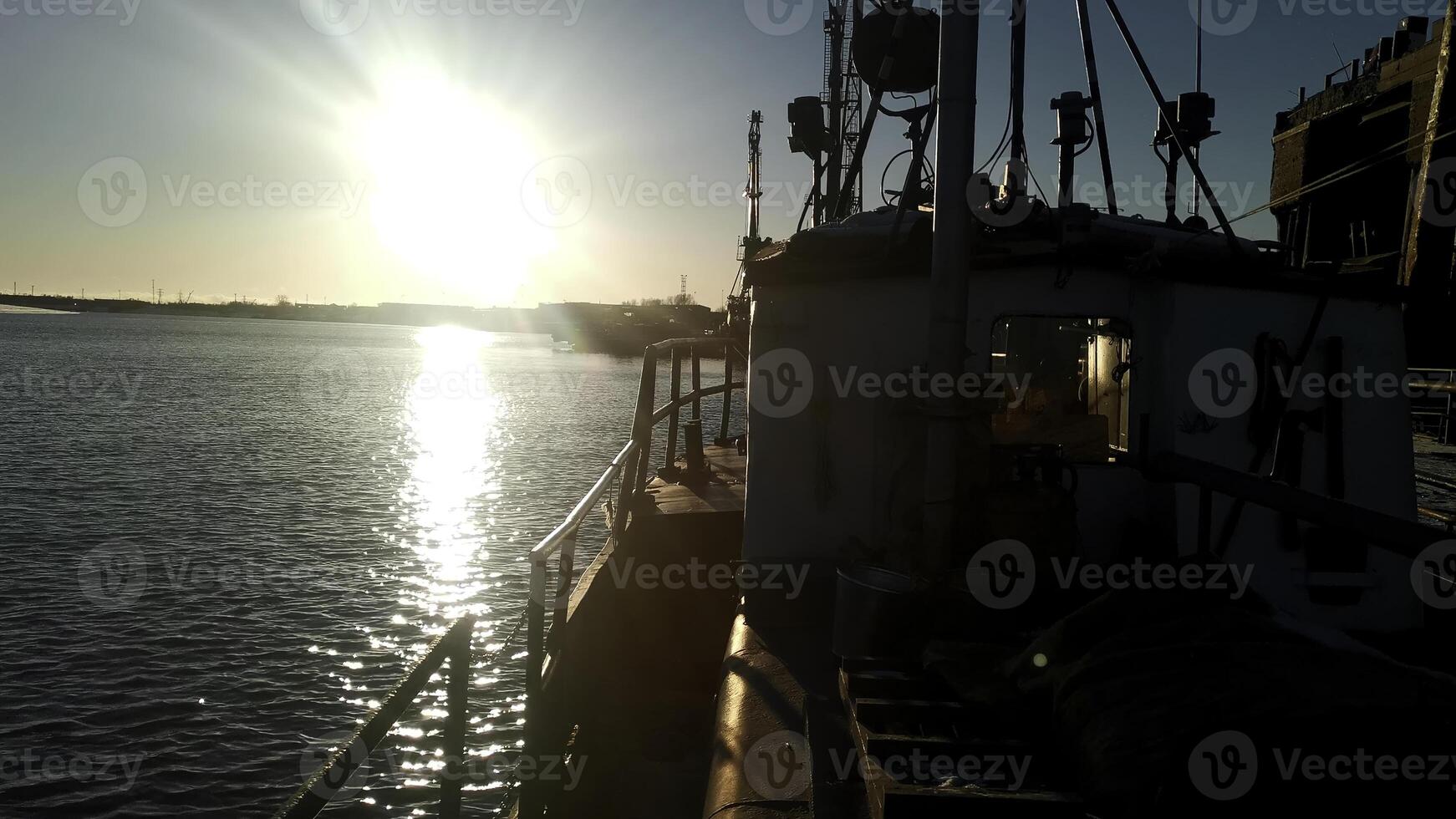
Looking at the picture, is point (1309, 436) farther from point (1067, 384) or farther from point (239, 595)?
point (239, 595)

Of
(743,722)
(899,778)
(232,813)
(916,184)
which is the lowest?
(232,813)

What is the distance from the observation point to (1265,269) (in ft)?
21.5

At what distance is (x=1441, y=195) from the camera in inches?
803

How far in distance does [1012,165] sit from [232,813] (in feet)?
38.0

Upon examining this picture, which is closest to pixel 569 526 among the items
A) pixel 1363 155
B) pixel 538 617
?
pixel 538 617

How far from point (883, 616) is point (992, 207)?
347cm

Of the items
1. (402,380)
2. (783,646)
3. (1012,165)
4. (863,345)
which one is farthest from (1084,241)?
(402,380)

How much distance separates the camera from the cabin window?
789cm

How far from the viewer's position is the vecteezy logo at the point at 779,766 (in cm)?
416

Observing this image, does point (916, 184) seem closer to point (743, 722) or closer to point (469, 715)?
point (743, 722)

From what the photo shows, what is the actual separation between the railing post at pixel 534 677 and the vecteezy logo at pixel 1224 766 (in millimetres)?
3348

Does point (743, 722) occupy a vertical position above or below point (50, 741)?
above

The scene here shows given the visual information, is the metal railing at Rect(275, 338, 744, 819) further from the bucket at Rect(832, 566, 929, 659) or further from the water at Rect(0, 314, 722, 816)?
the water at Rect(0, 314, 722, 816)

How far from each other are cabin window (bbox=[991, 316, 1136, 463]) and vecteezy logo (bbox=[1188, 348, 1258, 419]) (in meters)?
0.49
